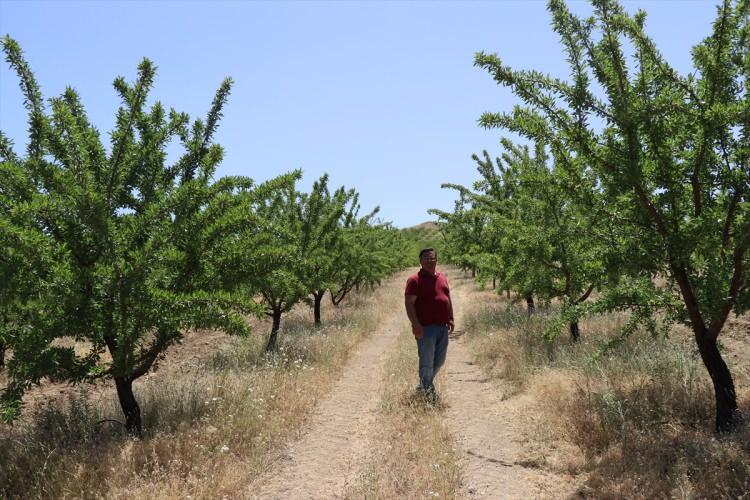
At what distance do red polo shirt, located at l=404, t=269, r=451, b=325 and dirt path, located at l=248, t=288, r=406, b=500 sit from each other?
5.03 feet

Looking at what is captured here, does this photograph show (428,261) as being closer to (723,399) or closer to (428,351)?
(428,351)

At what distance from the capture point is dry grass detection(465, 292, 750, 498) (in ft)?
12.2

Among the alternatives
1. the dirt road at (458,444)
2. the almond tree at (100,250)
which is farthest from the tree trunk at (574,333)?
the almond tree at (100,250)

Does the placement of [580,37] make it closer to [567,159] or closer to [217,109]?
[567,159]

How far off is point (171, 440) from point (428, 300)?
12.0 ft

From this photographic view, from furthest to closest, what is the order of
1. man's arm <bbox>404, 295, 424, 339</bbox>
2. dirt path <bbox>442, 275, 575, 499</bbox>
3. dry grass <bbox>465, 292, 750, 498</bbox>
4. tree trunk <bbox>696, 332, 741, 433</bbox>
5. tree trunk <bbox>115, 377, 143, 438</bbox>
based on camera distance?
man's arm <bbox>404, 295, 424, 339</bbox> → tree trunk <bbox>115, 377, 143, 438</bbox> → tree trunk <bbox>696, 332, 741, 433</bbox> → dirt path <bbox>442, 275, 575, 499</bbox> → dry grass <bbox>465, 292, 750, 498</bbox>

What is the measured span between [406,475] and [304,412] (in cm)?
240

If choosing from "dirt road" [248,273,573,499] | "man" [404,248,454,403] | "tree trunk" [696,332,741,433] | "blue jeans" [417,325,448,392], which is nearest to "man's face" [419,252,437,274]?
"man" [404,248,454,403]

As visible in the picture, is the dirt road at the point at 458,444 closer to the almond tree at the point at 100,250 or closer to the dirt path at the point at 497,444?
the dirt path at the point at 497,444

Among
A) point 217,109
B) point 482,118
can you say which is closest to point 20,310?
point 217,109

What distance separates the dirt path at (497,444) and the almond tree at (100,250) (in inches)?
106

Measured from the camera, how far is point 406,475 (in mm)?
4367

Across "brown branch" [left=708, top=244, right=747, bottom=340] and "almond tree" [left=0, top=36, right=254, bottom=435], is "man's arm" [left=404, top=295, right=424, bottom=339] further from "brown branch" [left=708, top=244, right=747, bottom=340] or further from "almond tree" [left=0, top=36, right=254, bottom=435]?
"brown branch" [left=708, top=244, right=747, bottom=340]

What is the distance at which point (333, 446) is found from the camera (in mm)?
5477
